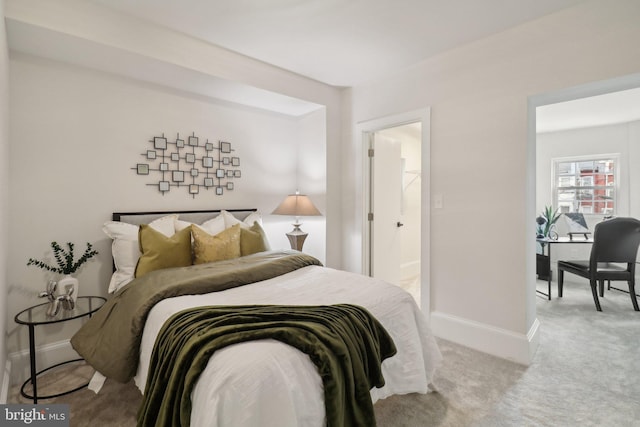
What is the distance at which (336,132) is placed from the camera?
390 centimetres

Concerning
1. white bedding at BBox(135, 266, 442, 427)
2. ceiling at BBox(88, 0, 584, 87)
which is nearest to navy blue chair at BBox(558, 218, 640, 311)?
ceiling at BBox(88, 0, 584, 87)

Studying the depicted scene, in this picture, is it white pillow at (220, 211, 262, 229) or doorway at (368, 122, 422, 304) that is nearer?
white pillow at (220, 211, 262, 229)

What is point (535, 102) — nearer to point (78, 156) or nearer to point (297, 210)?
point (297, 210)

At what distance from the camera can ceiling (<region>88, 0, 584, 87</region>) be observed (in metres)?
2.28

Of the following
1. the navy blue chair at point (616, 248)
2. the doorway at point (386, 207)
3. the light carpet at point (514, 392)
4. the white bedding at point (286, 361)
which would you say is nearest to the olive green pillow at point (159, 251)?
the white bedding at point (286, 361)

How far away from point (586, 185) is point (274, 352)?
249 inches

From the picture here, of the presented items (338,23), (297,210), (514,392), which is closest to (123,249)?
(297,210)

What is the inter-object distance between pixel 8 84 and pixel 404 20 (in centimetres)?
284

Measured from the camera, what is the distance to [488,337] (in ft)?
9.04

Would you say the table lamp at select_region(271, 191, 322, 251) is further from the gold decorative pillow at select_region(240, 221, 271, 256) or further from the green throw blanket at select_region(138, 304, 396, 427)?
the green throw blanket at select_region(138, 304, 396, 427)

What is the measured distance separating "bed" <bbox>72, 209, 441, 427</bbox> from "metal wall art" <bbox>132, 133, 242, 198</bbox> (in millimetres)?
293

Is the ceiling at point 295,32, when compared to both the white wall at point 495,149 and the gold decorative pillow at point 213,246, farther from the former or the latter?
the gold decorative pillow at point 213,246

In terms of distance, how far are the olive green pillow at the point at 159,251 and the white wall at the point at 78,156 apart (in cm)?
48

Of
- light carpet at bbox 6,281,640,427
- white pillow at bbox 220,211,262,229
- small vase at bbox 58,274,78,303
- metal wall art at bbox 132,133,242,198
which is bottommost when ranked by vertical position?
light carpet at bbox 6,281,640,427
